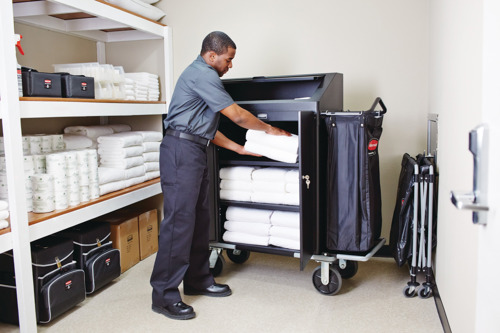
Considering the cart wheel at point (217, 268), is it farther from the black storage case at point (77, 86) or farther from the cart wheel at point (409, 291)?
the black storage case at point (77, 86)

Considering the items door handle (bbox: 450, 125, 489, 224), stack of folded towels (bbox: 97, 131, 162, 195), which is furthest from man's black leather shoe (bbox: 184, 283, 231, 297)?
door handle (bbox: 450, 125, 489, 224)

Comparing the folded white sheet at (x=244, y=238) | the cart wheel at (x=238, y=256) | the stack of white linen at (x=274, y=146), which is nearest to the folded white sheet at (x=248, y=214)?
the folded white sheet at (x=244, y=238)

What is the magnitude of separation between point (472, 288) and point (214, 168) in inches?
69.1

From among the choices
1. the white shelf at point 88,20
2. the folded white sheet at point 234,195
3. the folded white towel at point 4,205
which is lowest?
the folded white sheet at point 234,195

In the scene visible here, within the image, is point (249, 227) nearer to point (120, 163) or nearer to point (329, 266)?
point (329, 266)

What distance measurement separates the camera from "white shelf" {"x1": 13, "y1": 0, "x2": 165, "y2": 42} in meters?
2.94

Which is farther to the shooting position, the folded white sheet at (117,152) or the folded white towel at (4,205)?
the folded white sheet at (117,152)

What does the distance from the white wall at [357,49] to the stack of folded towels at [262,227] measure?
989 millimetres

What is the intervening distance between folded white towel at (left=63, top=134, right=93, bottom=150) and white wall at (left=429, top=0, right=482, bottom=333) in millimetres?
2386

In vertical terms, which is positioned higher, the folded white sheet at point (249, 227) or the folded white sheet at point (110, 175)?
the folded white sheet at point (110, 175)

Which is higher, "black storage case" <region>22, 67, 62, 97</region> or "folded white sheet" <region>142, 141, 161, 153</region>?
"black storage case" <region>22, 67, 62, 97</region>

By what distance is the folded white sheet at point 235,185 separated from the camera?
3.03 metres

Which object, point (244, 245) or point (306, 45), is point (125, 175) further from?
point (306, 45)

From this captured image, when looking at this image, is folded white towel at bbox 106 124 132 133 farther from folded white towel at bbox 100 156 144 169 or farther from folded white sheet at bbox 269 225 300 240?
folded white sheet at bbox 269 225 300 240
